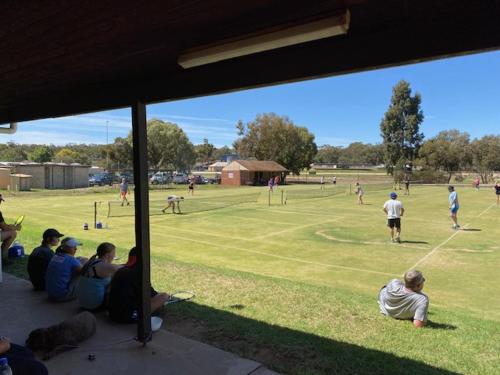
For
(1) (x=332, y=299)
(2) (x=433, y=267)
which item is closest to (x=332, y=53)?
(1) (x=332, y=299)

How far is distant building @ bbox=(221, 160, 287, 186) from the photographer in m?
65.8

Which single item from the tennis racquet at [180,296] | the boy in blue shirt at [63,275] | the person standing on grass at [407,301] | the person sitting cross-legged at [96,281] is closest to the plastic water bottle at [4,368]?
the person sitting cross-legged at [96,281]

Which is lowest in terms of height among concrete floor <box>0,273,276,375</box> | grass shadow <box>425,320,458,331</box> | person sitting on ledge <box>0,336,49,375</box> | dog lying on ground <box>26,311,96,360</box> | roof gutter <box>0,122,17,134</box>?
grass shadow <box>425,320,458,331</box>

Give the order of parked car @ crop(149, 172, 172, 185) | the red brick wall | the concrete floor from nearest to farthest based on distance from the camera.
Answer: the concrete floor → parked car @ crop(149, 172, 172, 185) → the red brick wall

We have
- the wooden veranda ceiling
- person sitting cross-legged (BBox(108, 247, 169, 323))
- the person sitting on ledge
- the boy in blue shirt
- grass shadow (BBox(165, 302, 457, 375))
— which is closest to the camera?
the wooden veranda ceiling

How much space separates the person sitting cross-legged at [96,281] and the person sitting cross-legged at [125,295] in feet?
1.05

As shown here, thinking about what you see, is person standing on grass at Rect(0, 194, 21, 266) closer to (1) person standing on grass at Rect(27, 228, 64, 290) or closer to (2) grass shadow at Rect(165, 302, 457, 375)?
(1) person standing on grass at Rect(27, 228, 64, 290)

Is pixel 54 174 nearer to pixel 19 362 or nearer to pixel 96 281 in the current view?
pixel 96 281

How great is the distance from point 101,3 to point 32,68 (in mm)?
2361

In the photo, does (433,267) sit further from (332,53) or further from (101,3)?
(101,3)

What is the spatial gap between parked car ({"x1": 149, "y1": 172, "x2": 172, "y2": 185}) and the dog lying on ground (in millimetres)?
54753

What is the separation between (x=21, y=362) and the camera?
133 inches

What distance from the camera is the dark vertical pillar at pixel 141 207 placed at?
4855mm

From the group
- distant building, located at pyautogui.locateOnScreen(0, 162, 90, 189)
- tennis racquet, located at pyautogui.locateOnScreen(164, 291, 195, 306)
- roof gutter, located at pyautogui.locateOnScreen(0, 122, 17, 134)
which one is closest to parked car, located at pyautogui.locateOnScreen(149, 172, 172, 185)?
distant building, located at pyautogui.locateOnScreen(0, 162, 90, 189)
